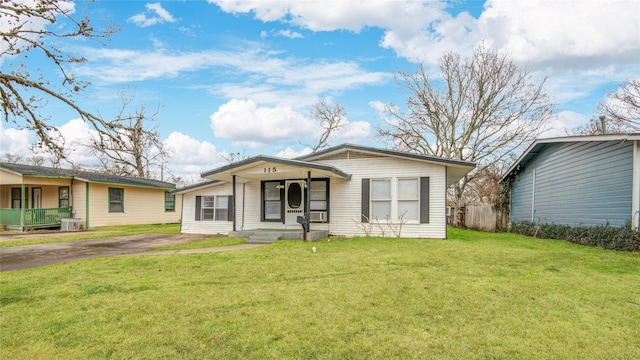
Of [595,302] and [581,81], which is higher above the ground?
[581,81]

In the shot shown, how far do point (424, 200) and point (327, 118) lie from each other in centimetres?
2382

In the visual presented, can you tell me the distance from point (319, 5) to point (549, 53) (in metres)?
15.1

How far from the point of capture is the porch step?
1211 cm

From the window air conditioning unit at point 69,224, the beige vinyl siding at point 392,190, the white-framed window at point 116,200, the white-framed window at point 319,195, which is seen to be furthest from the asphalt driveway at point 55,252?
the white-framed window at point 116,200

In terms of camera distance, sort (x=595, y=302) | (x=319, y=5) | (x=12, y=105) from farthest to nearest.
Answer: (x=319, y=5) < (x=12, y=105) < (x=595, y=302)

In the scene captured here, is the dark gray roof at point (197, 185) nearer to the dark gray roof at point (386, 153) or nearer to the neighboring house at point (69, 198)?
the neighboring house at point (69, 198)

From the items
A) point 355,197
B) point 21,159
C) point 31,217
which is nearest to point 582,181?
point 355,197

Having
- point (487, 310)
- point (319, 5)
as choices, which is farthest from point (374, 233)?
point (487, 310)

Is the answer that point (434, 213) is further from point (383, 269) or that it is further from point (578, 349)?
point (578, 349)

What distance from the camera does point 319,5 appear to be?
11.9 meters

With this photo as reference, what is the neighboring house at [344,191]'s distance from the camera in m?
12.5

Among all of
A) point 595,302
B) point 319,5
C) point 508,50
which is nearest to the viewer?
point 595,302

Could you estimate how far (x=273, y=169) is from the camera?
1247 cm

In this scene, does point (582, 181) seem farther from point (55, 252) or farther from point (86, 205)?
point (86, 205)
